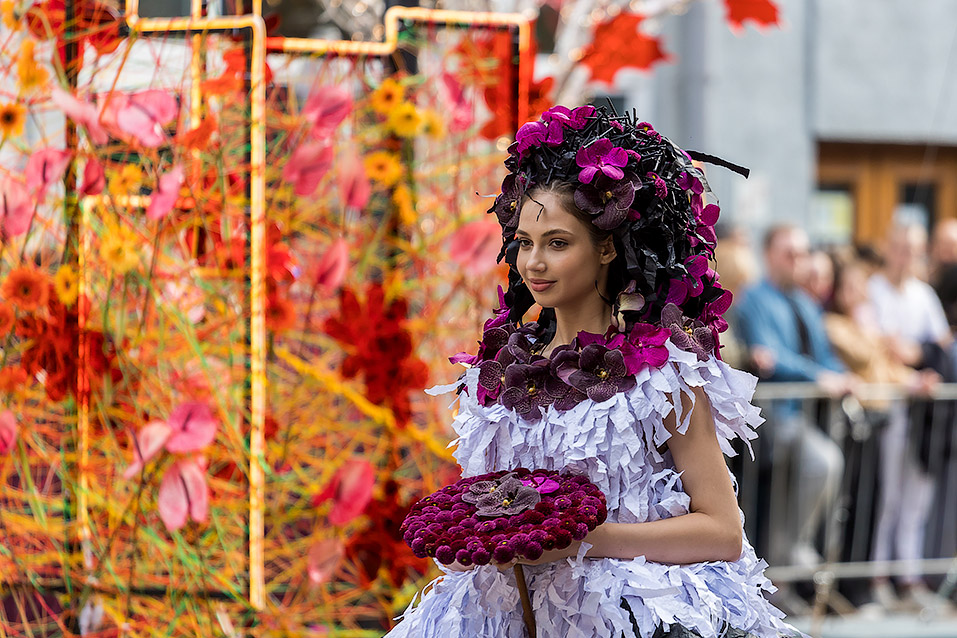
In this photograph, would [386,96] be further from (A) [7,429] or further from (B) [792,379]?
(B) [792,379]

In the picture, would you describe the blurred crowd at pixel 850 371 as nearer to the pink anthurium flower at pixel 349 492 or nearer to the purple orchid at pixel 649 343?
the pink anthurium flower at pixel 349 492

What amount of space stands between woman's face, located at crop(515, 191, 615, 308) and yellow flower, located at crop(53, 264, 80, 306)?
4.36 ft

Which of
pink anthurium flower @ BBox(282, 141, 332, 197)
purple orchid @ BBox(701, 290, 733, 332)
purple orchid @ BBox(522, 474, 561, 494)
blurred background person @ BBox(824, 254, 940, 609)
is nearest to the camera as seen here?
purple orchid @ BBox(522, 474, 561, 494)

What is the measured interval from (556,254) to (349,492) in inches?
52.4

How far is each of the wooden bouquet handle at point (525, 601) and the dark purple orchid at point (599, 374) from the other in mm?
265

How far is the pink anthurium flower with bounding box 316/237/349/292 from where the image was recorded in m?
2.87

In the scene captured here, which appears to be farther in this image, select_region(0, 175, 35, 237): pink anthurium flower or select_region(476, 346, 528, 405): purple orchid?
select_region(0, 175, 35, 237): pink anthurium flower

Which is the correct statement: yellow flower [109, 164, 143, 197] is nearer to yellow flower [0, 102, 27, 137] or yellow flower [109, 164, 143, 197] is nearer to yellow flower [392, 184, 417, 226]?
yellow flower [0, 102, 27, 137]

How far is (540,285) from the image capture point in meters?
1.75

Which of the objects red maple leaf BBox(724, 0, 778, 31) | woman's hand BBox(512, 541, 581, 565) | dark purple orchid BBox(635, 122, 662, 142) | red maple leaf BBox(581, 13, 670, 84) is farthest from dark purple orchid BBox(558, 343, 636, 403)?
red maple leaf BBox(724, 0, 778, 31)

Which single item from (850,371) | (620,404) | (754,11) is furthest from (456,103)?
(850,371)

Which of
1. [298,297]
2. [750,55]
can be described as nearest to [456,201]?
[298,297]

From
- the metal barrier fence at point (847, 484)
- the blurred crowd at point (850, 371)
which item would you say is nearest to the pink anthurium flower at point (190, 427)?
the blurred crowd at point (850, 371)

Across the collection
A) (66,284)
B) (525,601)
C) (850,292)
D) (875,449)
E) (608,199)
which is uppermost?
(608,199)
